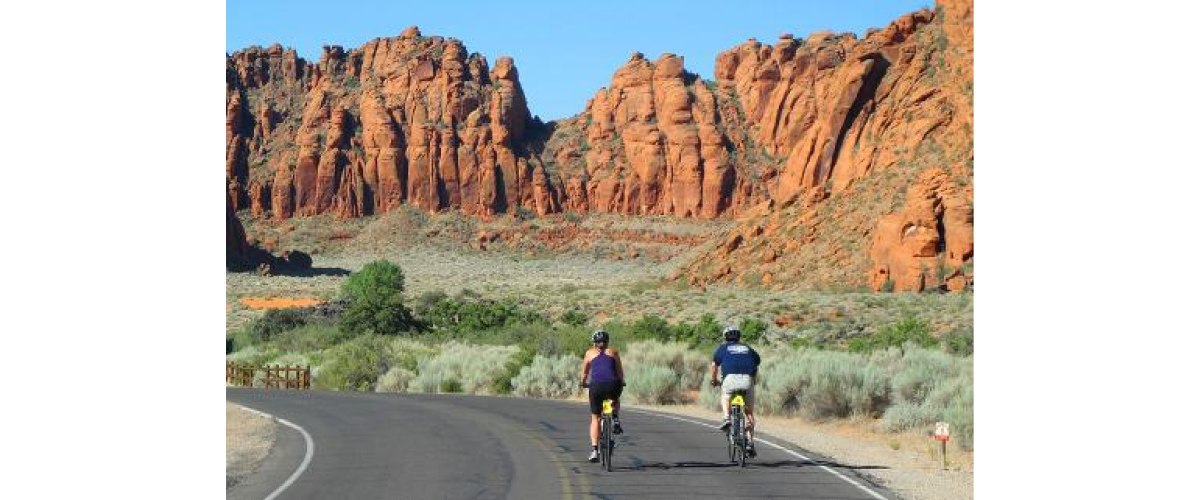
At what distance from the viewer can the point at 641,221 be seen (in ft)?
512

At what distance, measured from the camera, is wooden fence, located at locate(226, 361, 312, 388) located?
46031 millimetres

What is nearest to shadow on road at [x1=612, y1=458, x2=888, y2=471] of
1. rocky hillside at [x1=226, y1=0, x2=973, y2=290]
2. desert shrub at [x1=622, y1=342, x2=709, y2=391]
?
desert shrub at [x1=622, y1=342, x2=709, y2=391]

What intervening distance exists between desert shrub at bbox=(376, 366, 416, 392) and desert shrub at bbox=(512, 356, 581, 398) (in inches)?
217

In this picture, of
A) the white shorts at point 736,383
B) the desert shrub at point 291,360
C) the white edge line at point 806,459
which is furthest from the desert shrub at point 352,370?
the white shorts at point 736,383

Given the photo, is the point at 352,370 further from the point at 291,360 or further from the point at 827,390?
the point at 827,390

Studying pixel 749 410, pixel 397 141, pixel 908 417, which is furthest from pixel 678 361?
pixel 397 141

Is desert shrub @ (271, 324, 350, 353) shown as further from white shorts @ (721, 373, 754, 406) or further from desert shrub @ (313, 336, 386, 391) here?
white shorts @ (721, 373, 754, 406)

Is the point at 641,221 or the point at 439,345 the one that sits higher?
the point at 641,221

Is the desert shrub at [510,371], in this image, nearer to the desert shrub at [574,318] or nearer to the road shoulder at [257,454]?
the road shoulder at [257,454]
